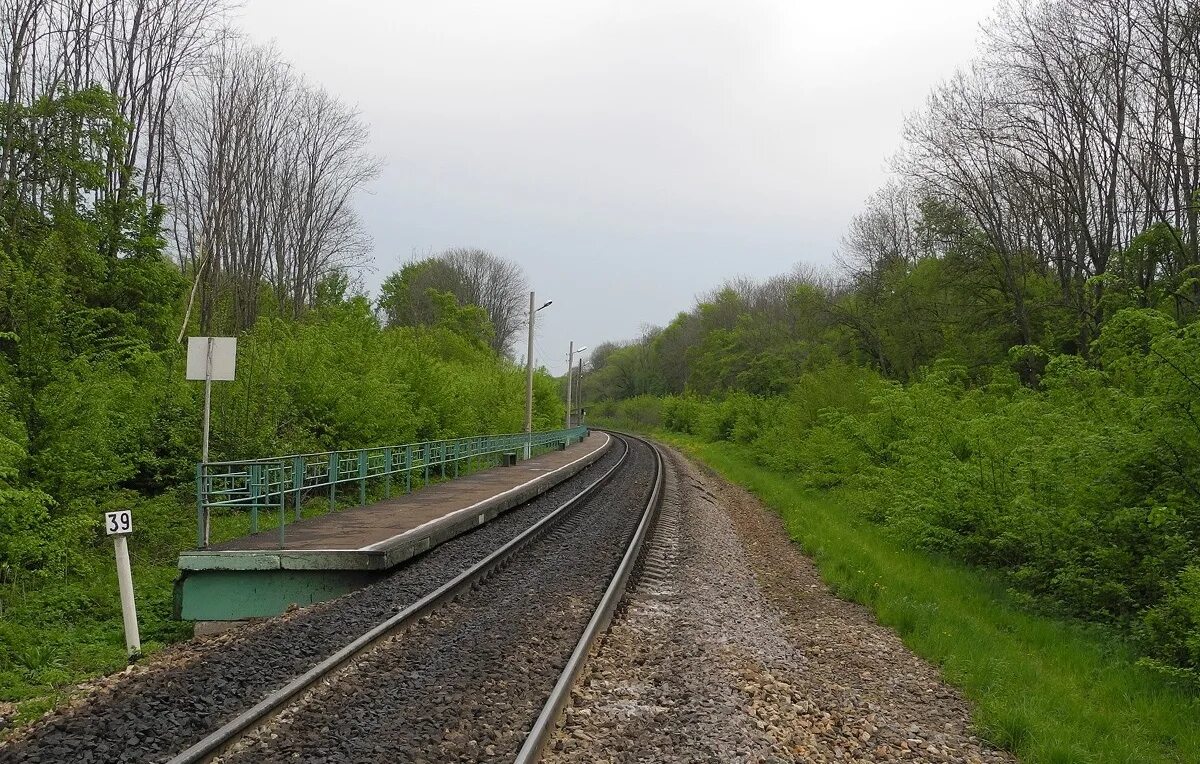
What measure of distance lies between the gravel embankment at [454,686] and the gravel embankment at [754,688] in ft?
1.36

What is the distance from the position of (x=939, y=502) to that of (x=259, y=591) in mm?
10192

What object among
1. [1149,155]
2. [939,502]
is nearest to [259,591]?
[939,502]

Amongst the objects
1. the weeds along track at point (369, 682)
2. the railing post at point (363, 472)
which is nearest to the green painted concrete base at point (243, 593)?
the weeds along track at point (369, 682)

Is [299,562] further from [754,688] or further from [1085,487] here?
[1085,487]

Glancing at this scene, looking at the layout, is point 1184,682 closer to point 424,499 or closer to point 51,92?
point 424,499

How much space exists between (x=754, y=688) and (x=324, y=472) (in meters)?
12.1

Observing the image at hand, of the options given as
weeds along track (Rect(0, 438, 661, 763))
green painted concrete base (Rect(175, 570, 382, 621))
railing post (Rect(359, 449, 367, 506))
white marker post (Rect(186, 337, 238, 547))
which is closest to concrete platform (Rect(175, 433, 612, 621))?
green painted concrete base (Rect(175, 570, 382, 621))

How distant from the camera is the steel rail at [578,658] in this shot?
201 inches

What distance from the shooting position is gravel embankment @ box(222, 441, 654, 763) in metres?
5.18

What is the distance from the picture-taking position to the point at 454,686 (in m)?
6.36

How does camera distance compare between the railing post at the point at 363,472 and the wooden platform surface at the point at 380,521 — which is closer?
the wooden platform surface at the point at 380,521

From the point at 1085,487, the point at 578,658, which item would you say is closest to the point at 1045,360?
the point at 1085,487

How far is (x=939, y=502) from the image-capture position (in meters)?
13.8

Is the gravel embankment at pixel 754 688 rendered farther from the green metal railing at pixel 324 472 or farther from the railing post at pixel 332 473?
the railing post at pixel 332 473
